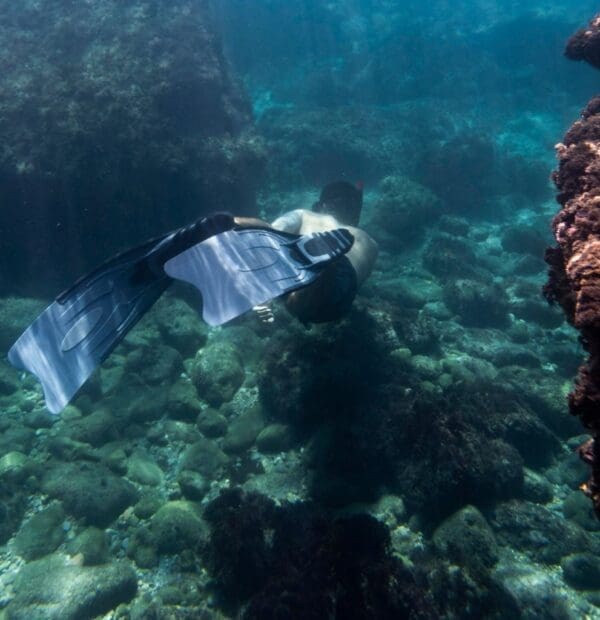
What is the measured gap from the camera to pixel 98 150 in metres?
10.4

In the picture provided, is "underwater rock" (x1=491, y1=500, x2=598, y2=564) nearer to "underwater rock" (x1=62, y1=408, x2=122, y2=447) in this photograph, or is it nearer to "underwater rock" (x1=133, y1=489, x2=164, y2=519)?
"underwater rock" (x1=133, y1=489, x2=164, y2=519)

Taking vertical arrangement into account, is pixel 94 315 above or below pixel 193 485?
above

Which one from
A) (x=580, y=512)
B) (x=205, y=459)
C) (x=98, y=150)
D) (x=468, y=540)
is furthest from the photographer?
(x=98, y=150)

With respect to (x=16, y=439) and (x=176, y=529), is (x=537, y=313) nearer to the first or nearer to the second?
(x=176, y=529)

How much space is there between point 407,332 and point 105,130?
8985mm

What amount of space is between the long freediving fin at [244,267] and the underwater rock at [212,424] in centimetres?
364

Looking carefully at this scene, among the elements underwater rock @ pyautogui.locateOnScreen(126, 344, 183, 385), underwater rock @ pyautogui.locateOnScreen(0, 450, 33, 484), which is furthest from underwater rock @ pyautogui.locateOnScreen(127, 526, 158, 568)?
underwater rock @ pyautogui.locateOnScreen(126, 344, 183, 385)

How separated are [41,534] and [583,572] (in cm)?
693

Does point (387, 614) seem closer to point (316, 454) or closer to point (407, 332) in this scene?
point (316, 454)

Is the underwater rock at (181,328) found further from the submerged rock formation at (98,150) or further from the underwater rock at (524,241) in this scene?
the underwater rock at (524,241)

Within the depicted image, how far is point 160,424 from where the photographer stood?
24.6ft

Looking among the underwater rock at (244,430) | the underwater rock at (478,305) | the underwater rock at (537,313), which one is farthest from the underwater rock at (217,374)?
the underwater rock at (537,313)

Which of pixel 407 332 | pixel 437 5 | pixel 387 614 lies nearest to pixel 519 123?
pixel 407 332

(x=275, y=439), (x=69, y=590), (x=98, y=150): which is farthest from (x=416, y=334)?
(x=98, y=150)
